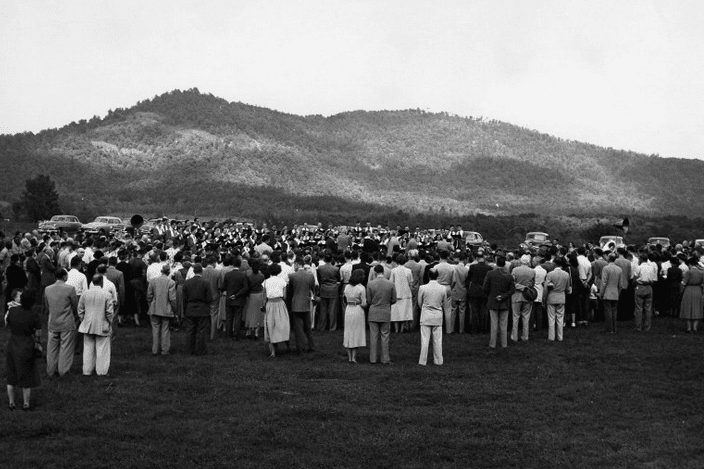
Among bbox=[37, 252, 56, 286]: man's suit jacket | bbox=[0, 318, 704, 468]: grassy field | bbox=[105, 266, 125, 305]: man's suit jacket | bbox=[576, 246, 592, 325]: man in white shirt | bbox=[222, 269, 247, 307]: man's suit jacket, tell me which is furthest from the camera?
bbox=[576, 246, 592, 325]: man in white shirt

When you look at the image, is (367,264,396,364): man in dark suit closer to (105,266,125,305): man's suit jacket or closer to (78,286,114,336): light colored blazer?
(78,286,114,336): light colored blazer

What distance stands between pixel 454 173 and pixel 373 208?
136 ft

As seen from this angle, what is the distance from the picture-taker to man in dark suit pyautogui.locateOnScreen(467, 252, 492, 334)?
19156 mm

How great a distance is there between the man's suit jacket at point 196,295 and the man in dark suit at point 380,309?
10.0ft

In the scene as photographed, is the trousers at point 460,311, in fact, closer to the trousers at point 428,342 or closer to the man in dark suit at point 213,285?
the trousers at point 428,342

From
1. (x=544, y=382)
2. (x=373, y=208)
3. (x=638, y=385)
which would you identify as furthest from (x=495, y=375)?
(x=373, y=208)

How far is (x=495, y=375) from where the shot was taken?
15492 millimetres

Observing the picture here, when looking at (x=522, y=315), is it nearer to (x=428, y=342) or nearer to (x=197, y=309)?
(x=428, y=342)

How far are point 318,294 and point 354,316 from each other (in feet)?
9.30

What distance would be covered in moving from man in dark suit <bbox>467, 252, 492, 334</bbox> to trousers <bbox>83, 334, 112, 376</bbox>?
811 centimetres

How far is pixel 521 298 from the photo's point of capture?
1867cm

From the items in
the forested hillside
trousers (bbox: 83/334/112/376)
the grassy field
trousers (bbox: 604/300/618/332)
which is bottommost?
the grassy field

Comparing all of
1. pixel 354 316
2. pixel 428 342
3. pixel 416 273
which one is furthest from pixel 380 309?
pixel 416 273

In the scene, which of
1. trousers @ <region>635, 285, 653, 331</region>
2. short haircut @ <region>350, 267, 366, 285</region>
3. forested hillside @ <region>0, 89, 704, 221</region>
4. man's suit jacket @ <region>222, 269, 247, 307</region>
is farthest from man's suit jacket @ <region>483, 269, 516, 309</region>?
forested hillside @ <region>0, 89, 704, 221</region>
